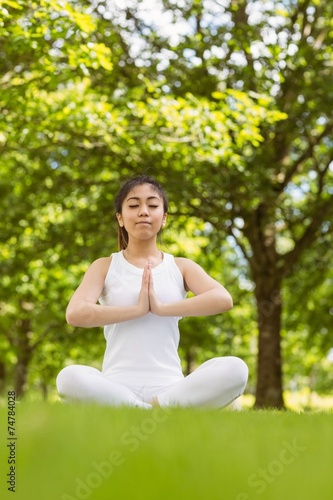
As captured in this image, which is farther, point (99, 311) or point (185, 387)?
point (99, 311)

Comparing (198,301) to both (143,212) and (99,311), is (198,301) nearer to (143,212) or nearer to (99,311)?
(99,311)

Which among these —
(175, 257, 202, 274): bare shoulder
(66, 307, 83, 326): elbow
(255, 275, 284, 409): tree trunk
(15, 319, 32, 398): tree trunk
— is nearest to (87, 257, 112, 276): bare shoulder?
(66, 307, 83, 326): elbow

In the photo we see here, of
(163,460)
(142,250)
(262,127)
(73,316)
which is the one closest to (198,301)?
(142,250)

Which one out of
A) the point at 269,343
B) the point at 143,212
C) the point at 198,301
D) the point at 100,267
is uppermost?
the point at 143,212

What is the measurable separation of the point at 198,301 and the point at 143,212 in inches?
32.7

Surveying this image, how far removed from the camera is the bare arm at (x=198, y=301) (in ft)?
17.8

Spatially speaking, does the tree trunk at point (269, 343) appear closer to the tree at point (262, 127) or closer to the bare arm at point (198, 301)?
the tree at point (262, 127)

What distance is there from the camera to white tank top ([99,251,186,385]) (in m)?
5.46

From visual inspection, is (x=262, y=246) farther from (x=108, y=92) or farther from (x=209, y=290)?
(x=209, y=290)

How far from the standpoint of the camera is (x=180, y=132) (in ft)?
45.5

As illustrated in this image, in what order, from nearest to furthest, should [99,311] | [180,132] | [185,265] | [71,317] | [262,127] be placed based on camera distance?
[99,311] → [71,317] → [185,265] → [180,132] → [262,127]

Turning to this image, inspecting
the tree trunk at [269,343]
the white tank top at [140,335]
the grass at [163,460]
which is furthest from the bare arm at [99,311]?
the tree trunk at [269,343]

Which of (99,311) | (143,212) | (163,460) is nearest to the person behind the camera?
(163,460)

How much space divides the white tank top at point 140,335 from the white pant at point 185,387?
19 cm
